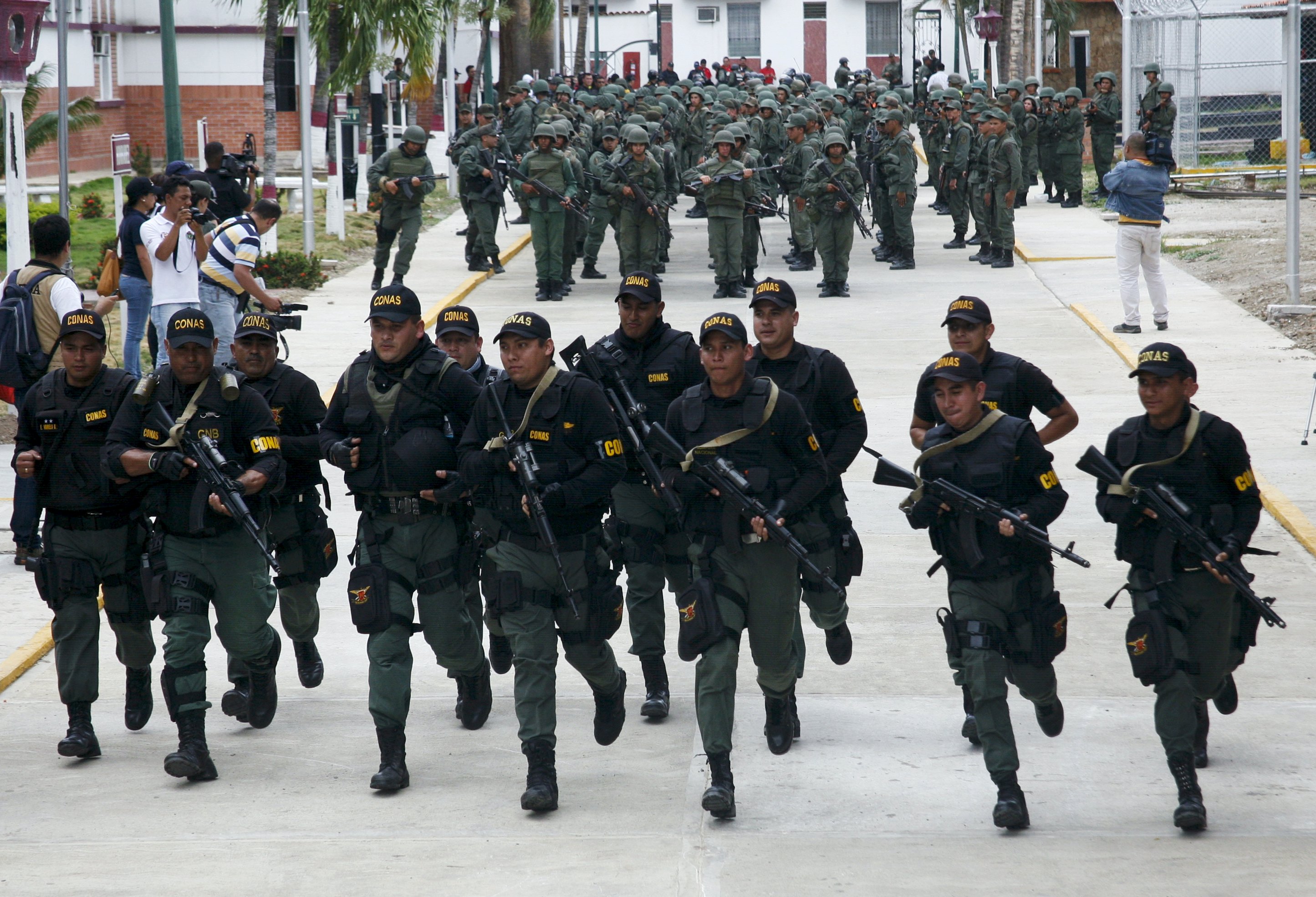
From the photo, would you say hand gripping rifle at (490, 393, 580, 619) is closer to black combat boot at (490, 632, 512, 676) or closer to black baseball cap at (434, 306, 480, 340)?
black baseball cap at (434, 306, 480, 340)

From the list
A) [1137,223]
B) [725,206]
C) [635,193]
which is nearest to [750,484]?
[1137,223]

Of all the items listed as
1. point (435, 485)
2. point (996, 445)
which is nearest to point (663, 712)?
point (435, 485)

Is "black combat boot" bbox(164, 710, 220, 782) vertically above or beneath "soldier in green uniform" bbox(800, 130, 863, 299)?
beneath

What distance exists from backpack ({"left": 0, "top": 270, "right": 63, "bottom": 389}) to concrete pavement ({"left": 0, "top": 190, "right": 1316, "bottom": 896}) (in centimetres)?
119

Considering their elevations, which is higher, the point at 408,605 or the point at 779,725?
the point at 408,605

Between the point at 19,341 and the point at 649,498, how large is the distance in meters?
3.75

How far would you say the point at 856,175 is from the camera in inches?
731

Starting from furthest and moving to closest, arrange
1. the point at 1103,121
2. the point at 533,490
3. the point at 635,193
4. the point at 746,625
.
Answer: the point at 1103,121, the point at 635,193, the point at 746,625, the point at 533,490

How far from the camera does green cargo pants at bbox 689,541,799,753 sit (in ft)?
19.0

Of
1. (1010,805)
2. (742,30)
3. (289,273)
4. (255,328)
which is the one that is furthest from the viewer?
(742,30)

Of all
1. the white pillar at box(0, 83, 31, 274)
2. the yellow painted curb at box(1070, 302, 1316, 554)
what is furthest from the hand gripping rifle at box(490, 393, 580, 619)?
the white pillar at box(0, 83, 31, 274)

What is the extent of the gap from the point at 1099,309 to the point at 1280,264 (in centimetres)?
344

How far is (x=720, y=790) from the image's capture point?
564 centimetres

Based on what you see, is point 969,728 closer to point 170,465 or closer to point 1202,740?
point 1202,740
